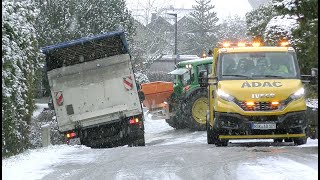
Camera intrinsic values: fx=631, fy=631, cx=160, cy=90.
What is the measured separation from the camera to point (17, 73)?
12414 mm

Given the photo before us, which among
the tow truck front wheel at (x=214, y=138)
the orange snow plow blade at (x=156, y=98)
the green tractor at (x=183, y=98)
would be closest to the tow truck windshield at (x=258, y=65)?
the tow truck front wheel at (x=214, y=138)

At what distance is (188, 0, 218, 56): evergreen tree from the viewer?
2889 inches

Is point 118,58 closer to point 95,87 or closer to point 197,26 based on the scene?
point 95,87

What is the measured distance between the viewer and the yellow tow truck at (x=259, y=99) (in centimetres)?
1295

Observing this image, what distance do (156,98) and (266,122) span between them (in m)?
11.4

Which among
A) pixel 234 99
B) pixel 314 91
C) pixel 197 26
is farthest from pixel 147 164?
pixel 197 26

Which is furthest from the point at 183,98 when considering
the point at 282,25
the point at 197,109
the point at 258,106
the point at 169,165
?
the point at 169,165

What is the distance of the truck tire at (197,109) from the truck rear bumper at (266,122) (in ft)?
30.0

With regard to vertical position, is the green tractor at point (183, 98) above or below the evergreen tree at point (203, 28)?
below

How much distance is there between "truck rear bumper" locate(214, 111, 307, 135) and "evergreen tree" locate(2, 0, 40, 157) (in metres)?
4.21

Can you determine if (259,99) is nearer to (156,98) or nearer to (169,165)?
(169,165)

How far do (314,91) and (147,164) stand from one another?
6985 millimetres

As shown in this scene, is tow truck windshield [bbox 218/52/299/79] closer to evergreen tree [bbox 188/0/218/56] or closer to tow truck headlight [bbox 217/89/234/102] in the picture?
tow truck headlight [bbox 217/89/234/102]

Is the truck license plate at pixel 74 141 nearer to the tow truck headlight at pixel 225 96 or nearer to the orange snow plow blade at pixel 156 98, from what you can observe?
the tow truck headlight at pixel 225 96
